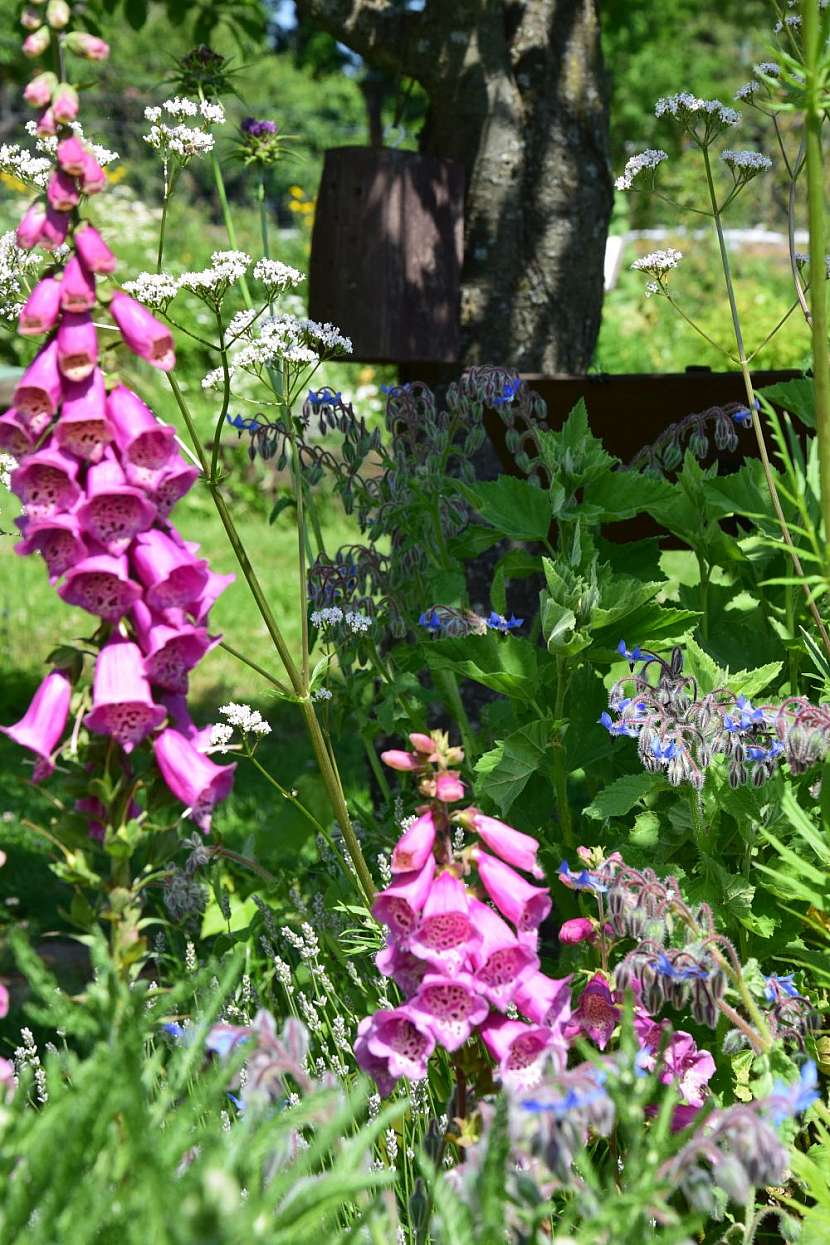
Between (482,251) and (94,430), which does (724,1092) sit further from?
(482,251)

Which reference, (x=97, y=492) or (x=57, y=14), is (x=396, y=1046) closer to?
(x=97, y=492)

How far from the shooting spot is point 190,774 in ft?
5.29

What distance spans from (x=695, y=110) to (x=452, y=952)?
73.5 inches

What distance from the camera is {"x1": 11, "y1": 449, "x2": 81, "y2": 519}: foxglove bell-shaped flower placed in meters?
1.58

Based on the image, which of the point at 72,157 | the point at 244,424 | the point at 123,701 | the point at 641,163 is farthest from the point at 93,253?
the point at 641,163

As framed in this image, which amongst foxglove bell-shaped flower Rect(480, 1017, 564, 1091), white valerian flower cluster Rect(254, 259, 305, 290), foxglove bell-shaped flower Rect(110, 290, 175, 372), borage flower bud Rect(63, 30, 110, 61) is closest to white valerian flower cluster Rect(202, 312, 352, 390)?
white valerian flower cluster Rect(254, 259, 305, 290)

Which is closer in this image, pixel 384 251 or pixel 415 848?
pixel 415 848

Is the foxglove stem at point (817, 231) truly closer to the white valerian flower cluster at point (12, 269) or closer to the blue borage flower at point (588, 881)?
the blue borage flower at point (588, 881)

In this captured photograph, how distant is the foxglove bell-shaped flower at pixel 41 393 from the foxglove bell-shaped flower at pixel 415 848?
2.05 feet

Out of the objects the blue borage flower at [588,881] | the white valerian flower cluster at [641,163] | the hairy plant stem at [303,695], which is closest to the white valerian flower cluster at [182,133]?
the hairy plant stem at [303,695]

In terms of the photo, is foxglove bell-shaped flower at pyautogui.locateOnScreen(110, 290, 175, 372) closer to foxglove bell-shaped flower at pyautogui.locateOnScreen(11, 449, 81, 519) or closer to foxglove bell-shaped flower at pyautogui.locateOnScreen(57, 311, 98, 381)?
foxglove bell-shaped flower at pyautogui.locateOnScreen(57, 311, 98, 381)

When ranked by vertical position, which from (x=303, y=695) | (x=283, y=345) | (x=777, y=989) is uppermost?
(x=283, y=345)

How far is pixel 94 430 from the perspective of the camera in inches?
62.7

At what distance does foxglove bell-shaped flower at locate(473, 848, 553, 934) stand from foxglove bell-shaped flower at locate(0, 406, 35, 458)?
699mm
